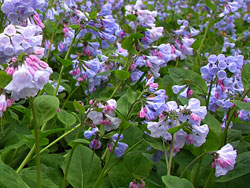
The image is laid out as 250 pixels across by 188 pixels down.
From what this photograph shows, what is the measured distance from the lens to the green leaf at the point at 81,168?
1.54 m

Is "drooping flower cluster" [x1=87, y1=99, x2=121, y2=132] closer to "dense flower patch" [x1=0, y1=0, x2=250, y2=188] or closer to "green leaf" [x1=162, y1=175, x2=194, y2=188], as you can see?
"dense flower patch" [x1=0, y1=0, x2=250, y2=188]

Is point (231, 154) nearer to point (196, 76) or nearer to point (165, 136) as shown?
point (165, 136)

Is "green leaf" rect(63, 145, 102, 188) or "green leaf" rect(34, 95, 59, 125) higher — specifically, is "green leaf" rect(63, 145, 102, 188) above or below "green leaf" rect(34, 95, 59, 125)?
below

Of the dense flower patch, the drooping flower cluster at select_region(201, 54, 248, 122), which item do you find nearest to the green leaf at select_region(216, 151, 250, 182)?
the dense flower patch

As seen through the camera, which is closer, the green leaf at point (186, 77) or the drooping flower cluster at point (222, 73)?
the drooping flower cluster at point (222, 73)

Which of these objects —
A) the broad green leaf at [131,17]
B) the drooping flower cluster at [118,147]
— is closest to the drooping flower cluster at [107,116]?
the drooping flower cluster at [118,147]

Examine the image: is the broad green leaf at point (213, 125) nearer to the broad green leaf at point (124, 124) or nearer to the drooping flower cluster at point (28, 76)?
the broad green leaf at point (124, 124)

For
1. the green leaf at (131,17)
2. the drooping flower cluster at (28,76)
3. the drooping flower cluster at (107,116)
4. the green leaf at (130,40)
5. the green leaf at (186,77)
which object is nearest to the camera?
the drooping flower cluster at (28,76)

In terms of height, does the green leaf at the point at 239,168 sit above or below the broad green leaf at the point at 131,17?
below

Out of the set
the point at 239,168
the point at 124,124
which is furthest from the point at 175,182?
the point at 239,168

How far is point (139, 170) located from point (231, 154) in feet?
1.65

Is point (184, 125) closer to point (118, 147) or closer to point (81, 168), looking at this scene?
point (118, 147)

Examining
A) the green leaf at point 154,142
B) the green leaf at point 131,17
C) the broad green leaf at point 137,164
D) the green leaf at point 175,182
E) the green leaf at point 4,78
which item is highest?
the green leaf at point 4,78

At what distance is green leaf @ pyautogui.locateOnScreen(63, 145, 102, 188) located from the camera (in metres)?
1.54
